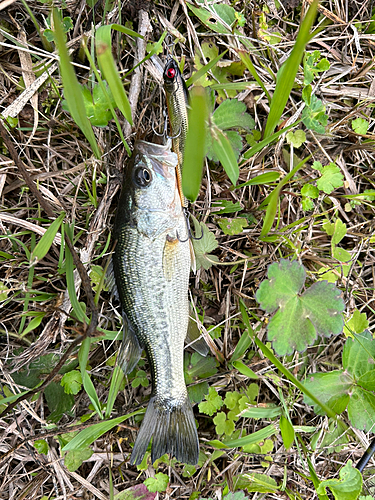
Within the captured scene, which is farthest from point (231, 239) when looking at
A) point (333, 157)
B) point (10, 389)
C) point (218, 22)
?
point (10, 389)

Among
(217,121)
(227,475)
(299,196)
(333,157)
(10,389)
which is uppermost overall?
(217,121)

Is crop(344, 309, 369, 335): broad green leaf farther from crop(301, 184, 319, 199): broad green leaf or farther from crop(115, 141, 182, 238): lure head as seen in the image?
crop(115, 141, 182, 238): lure head

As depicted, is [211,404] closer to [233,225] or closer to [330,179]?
[233,225]

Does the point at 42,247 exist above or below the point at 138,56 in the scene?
below

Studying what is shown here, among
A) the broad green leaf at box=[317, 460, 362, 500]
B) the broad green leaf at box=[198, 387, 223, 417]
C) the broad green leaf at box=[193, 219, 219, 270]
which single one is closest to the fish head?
the broad green leaf at box=[193, 219, 219, 270]

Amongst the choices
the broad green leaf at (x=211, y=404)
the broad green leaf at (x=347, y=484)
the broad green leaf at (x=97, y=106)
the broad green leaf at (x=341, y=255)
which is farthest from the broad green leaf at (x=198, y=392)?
the broad green leaf at (x=97, y=106)

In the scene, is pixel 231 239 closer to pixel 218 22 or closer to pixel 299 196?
pixel 299 196

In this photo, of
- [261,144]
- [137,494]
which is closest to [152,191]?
[261,144]
